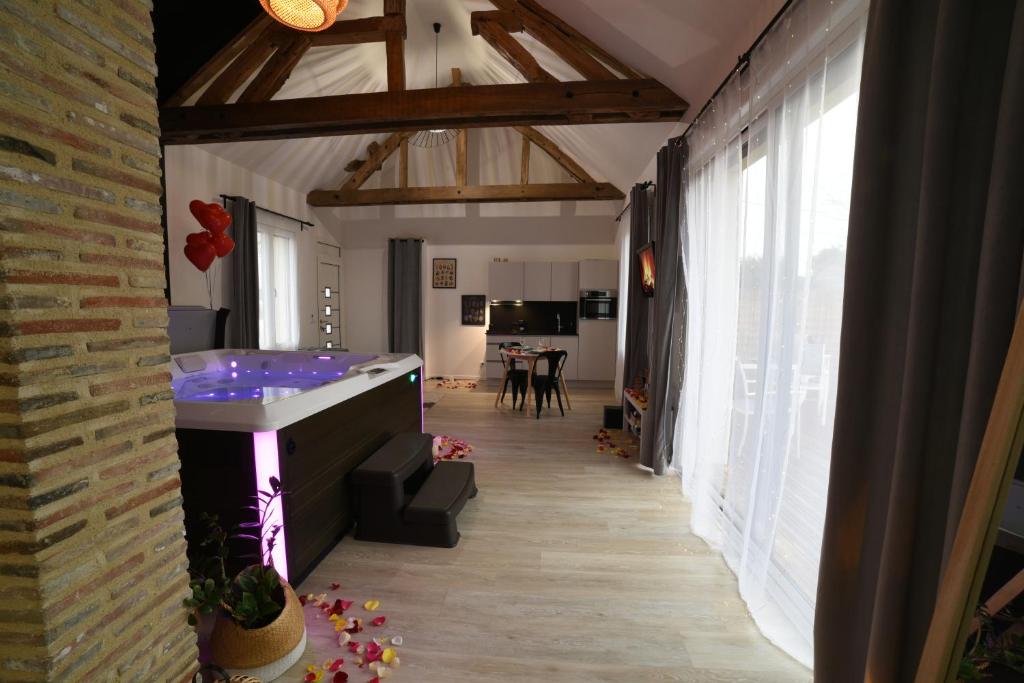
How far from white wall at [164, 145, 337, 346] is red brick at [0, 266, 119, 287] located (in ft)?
11.8

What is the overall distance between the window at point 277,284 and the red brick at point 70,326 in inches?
181

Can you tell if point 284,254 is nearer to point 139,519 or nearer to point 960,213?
point 139,519

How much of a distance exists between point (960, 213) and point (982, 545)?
0.65m

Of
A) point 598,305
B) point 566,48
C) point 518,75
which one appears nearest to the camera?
point 566,48

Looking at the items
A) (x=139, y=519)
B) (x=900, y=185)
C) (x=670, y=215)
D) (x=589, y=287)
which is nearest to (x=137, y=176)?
(x=139, y=519)

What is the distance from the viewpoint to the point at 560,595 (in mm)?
1867

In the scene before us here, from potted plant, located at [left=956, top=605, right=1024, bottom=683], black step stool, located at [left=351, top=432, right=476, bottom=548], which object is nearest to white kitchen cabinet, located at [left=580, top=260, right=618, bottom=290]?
black step stool, located at [left=351, top=432, right=476, bottom=548]

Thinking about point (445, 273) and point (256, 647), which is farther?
point (445, 273)

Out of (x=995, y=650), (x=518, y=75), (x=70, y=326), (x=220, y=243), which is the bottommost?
(x=995, y=650)

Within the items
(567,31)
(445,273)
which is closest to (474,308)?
(445,273)

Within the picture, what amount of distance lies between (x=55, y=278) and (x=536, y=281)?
575 centimetres

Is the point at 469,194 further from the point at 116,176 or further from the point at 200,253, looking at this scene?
the point at 116,176

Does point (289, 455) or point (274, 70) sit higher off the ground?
point (274, 70)

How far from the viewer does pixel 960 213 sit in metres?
0.87
